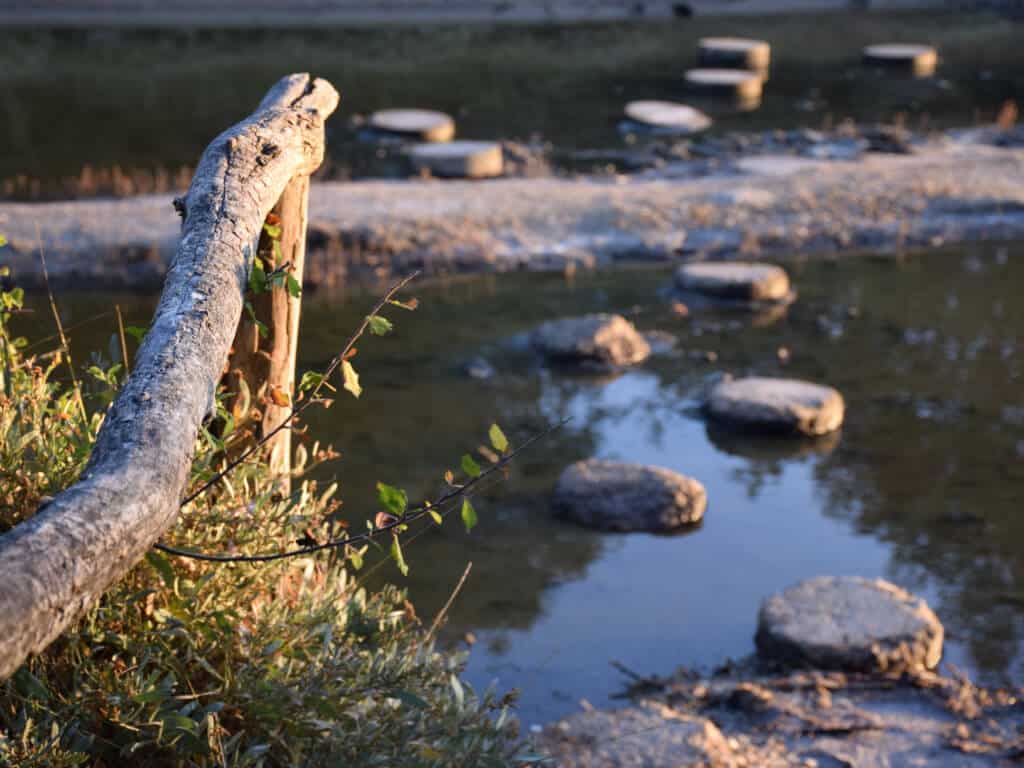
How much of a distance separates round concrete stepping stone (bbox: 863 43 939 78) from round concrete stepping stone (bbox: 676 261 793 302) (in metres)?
8.77

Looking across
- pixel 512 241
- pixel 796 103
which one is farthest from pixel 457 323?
pixel 796 103

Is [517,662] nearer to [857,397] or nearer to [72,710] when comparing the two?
[72,710]

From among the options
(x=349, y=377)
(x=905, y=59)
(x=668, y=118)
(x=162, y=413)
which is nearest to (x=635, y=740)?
(x=349, y=377)

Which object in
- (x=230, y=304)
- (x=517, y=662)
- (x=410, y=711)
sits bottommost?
(x=517, y=662)

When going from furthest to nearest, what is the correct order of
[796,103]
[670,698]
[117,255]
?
1. [796,103]
2. [117,255]
3. [670,698]

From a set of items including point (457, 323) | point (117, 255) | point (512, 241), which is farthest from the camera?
point (512, 241)

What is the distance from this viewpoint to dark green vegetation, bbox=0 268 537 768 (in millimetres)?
2275

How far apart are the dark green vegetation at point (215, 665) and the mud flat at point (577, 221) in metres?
6.41

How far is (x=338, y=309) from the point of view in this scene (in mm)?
8586

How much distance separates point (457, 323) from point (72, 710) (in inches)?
244

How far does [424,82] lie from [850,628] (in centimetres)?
1170

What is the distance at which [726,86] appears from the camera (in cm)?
1523

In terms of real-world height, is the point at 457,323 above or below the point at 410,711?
below

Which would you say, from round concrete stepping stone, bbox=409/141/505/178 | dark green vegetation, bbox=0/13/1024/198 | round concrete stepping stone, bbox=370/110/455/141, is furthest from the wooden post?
round concrete stepping stone, bbox=370/110/455/141
